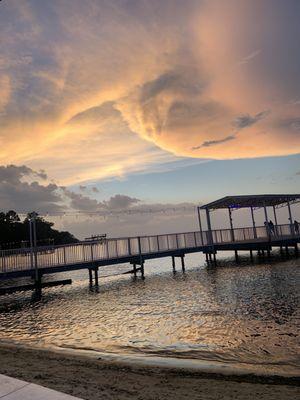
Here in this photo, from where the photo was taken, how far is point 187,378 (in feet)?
23.9

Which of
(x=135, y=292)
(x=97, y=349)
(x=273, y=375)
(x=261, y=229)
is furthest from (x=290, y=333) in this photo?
(x=261, y=229)

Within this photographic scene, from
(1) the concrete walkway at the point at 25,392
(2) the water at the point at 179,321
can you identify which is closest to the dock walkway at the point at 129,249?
(2) the water at the point at 179,321

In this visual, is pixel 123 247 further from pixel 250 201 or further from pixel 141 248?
pixel 250 201

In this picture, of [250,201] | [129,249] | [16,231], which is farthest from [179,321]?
[16,231]

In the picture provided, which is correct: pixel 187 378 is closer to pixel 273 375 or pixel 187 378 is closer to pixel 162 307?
pixel 273 375

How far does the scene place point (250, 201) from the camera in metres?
37.7

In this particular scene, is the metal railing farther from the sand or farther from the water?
the sand

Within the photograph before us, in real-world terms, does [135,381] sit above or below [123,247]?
below

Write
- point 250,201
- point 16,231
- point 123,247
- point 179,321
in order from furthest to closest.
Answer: point 16,231 → point 250,201 → point 123,247 → point 179,321

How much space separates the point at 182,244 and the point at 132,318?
788 inches

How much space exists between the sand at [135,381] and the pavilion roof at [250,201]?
88.3 ft

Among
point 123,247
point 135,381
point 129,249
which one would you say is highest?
point 123,247

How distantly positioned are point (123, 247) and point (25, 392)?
957 inches

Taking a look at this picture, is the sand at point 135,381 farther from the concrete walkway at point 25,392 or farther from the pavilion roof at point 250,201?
the pavilion roof at point 250,201
